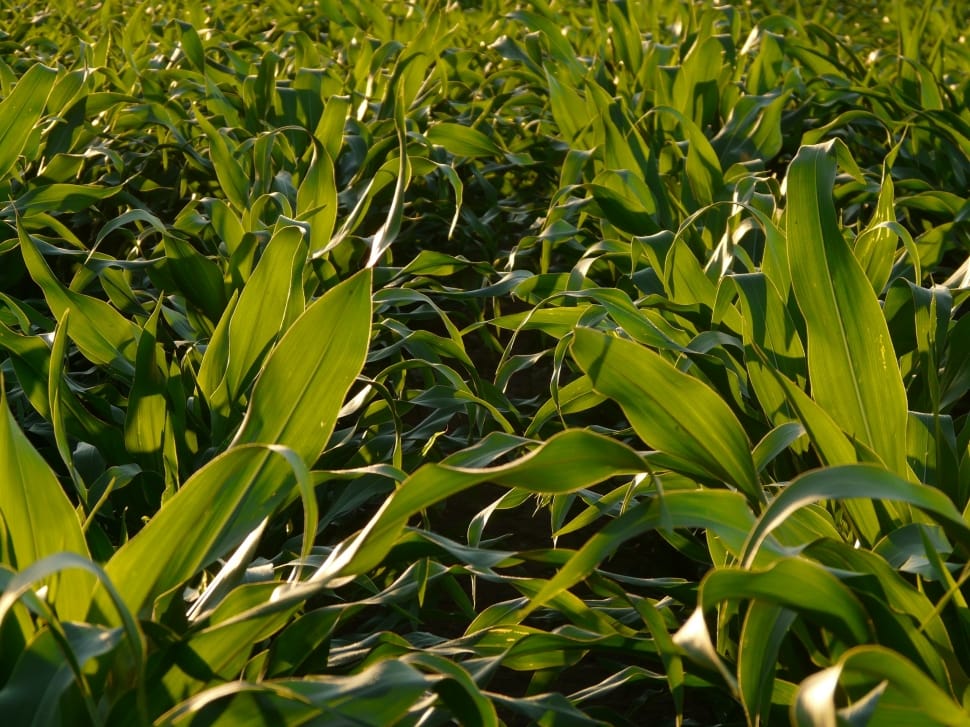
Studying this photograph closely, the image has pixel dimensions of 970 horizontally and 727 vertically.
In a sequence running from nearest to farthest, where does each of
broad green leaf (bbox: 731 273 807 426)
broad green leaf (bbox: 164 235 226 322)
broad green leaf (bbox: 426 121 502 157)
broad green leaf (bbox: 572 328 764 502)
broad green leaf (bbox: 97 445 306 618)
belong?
broad green leaf (bbox: 97 445 306 618) < broad green leaf (bbox: 572 328 764 502) < broad green leaf (bbox: 731 273 807 426) < broad green leaf (bbox: 164 235 226 322) < broad green leaf (bbox: 426 121 502 157)

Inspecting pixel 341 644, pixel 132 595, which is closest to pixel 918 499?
pixel 132 595

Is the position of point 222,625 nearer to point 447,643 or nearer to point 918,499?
point 447,643

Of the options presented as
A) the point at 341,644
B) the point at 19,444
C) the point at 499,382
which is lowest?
the point at 341,644

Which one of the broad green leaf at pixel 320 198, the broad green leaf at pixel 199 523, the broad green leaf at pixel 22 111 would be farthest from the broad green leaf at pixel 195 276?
the broad green leaf at pixel 199 523

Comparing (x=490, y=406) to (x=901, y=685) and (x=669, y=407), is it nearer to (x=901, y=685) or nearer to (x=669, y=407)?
(x=669, y=407)

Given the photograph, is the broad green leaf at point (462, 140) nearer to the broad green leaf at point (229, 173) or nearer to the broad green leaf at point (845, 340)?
the broad green leaf at point (229, 173)

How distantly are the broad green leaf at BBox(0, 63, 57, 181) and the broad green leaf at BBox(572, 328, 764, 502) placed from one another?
116 cm

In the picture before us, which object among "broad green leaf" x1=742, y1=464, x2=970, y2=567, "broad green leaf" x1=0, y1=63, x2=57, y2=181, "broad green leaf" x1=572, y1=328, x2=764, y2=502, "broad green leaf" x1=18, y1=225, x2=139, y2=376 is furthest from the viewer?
"broad green leaf" x1=0, y1=63, x2=57, y2=181

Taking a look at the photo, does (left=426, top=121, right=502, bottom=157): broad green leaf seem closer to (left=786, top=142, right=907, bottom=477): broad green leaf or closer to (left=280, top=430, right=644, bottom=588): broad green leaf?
(left=786, top=142, right=907, bottom=477): broad green leaf

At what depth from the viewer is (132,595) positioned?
815 mm

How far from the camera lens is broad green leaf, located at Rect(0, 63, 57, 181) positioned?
173cm

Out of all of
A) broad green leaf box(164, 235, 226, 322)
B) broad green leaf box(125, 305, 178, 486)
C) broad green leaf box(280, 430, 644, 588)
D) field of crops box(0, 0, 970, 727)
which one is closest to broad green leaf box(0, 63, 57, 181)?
field of crops box(0, 0, 970, 727)

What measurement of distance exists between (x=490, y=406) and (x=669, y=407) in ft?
1.03

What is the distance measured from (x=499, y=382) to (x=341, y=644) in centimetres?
39
